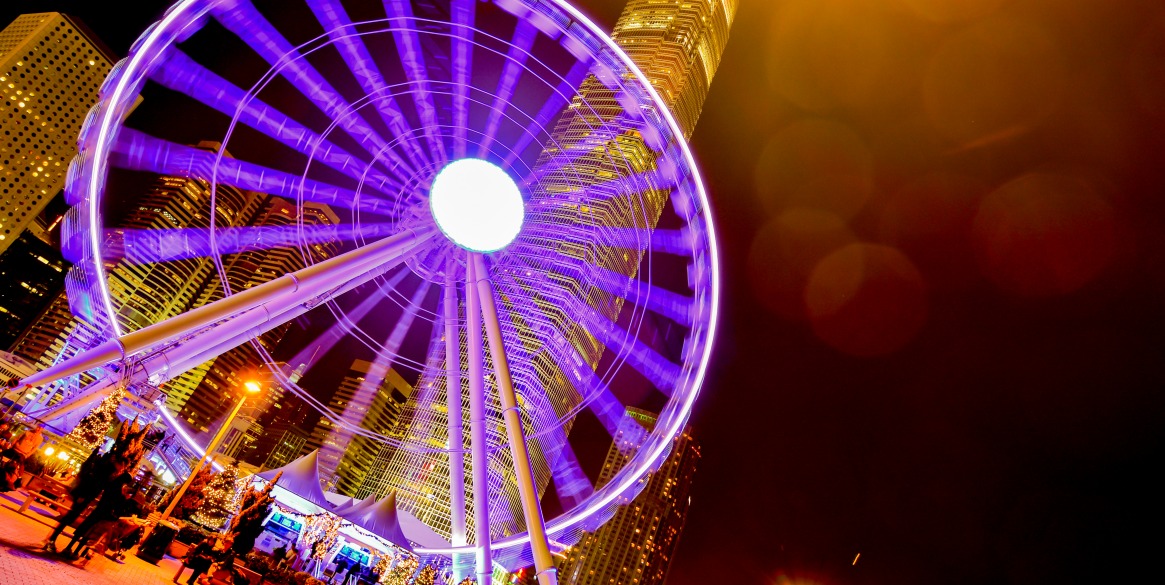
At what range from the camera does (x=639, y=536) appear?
9188 centimetres

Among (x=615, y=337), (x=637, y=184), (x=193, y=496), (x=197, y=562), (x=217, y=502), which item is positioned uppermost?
(x=637, y=184)

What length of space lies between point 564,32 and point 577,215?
160 inches

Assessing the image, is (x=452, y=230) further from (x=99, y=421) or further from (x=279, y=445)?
(x=279, y=445)

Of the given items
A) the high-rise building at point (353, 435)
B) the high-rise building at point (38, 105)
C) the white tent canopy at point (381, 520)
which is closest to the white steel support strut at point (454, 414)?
the white tent canopy at point (381, 520)

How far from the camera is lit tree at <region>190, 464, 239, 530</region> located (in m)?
17.0

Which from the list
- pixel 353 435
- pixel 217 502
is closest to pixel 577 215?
pixel 217 502

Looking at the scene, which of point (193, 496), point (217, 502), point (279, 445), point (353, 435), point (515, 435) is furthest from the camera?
point (279, 445)

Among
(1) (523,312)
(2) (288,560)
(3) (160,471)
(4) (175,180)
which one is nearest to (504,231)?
(1) (523,312)

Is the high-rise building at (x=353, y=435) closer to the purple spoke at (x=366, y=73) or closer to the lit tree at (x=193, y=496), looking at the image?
the lit tree at (x=193, y=496)

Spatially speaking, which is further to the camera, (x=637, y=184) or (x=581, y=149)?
(x=581, y=149)

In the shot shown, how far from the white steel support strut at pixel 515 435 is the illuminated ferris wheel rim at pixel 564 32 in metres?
2.42

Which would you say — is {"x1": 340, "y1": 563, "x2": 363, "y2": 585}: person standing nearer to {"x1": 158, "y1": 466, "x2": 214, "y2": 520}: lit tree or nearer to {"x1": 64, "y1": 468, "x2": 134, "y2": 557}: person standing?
{"x1": 158, "y1": 466, "x2": 214, "y2": 520}: lit tree

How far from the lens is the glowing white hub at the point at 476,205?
43.9 feet

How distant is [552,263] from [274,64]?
274 inches
